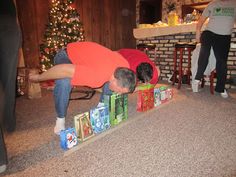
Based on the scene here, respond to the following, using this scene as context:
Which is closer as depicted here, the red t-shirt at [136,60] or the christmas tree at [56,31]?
the red t-shirt at [136,60]

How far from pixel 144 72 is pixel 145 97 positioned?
372 mm

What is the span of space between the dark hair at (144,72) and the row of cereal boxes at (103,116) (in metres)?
0.18

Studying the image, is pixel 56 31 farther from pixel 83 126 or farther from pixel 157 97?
pixel 83 126

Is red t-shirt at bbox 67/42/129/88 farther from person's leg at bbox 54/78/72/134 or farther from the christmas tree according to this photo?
the christmas tree

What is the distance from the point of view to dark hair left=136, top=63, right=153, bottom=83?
1930 millimetres

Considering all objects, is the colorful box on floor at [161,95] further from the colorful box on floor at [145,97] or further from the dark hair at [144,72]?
the dark hair at [144,72]

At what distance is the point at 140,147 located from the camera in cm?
147

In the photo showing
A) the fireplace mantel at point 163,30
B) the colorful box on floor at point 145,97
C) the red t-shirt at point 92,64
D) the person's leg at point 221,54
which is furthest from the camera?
the fireplace mantel at point 163,30

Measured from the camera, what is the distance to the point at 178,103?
249 centimetres

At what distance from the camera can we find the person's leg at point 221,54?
8.86ft

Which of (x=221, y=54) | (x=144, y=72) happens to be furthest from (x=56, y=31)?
(x=221, y=54)

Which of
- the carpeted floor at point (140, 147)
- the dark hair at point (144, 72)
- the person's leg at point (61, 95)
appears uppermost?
the dark hair at point (144, 72)

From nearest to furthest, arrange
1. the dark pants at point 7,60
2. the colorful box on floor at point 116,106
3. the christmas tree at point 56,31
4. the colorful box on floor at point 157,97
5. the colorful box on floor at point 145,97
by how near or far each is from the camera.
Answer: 1. the dark pants at point 7,60
2. the colorful box on floor at point 116,106
3. the colorful box on floor at point 145,97
4. the colorful box on floor at point 157,97
5. the christmas tree at point 56,31

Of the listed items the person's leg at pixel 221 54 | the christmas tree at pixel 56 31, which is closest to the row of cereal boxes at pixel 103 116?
the person's leg at pixel 221 54
